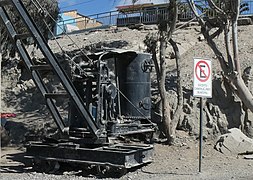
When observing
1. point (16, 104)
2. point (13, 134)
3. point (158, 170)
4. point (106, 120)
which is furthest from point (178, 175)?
point (16, 104)

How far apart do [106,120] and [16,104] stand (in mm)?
12252

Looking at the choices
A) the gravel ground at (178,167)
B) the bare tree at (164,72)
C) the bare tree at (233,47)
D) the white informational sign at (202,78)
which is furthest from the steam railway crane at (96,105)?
the bare tree at (233,47)

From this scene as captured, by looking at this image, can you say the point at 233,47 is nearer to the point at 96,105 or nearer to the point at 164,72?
the point at 164,72

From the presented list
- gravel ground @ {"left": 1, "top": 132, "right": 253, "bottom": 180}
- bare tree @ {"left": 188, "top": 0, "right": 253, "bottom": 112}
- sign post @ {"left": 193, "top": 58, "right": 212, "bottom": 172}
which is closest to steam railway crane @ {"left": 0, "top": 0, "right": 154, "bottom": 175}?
gravel ground @ {"left": 1, "top": 132, "right": 253, "bottom": 180}

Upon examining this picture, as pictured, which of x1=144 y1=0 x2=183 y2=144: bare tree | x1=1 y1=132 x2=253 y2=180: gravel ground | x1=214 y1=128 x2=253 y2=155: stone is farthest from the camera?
x1=144 y1=0 x2=183 y2=144: bare tree

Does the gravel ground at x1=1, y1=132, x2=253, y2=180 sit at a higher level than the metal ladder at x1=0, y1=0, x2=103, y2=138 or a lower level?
lower

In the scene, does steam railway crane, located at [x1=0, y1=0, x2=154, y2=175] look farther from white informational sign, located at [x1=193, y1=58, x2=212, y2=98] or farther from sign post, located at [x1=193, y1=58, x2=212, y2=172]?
white informational sign, located at [x1=193, y1=58, x2=212, y2=98]

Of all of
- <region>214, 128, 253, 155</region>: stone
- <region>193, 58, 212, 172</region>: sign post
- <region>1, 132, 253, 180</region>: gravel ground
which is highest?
<region>193, 58, 212, 172</region>: sign post

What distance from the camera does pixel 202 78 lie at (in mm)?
10852

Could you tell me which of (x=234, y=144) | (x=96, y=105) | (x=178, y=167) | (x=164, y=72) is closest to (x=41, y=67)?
(x=96, y=105)

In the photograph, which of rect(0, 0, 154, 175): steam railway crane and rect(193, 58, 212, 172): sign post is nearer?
rect(193, 58, 212, 172): sign post

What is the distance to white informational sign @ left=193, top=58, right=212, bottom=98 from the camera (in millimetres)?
10734

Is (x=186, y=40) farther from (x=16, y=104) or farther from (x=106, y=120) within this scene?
(x=106, y=120)

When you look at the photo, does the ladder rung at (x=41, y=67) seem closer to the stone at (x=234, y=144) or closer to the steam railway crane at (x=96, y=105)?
the steam railway crane at (x=96, y=105)
